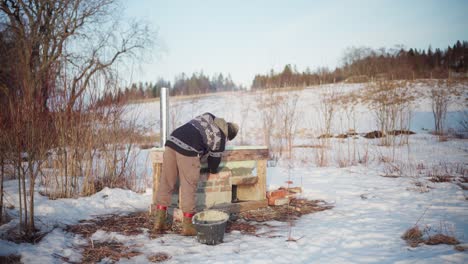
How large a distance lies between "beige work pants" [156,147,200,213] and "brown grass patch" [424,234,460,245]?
260 centimetres

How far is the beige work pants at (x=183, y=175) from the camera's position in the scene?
404 centimetres

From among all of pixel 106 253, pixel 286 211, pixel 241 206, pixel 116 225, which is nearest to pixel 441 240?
pixel 286 211

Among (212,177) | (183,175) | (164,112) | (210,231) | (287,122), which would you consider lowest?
(210,231)

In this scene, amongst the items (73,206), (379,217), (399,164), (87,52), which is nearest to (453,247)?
(379,217)

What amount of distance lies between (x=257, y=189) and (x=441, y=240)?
262 centimetres

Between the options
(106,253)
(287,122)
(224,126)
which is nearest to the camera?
(106,253)

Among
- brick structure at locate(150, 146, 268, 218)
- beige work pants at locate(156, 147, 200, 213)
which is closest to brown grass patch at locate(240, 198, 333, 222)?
brick structure at locate(150, 146, 268, 218)

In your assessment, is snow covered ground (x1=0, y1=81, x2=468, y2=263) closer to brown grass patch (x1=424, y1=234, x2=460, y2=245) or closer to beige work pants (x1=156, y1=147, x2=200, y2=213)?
brown grass patch (x1=424, y1=234, x2=460, y2=245)

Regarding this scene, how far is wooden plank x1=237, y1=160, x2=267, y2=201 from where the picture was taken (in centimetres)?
523

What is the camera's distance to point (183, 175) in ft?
13.3

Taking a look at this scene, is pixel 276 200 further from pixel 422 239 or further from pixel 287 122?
pixel 287 122

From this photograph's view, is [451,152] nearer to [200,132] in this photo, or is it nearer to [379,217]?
[379,217]

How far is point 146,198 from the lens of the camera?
19.5 ft

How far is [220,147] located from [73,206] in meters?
2.72
